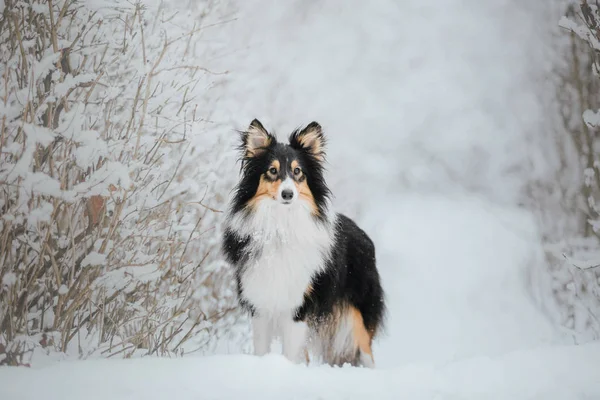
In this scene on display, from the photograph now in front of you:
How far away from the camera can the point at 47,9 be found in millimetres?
2275

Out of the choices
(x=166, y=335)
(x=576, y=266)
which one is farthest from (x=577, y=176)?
(x=166, y=335)

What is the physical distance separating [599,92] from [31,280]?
3108 mm

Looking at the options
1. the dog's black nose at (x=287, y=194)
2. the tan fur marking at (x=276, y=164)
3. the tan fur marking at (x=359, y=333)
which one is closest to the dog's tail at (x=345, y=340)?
the tan fur marking at (x=359, y=333)

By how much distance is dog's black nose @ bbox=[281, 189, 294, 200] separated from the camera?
231 centimetres

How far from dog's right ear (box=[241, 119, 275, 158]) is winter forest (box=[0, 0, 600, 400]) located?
0.23m

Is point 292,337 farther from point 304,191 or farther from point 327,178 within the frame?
point 327,178

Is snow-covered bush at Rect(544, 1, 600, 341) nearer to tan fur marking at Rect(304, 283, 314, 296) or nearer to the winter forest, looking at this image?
the winter forest

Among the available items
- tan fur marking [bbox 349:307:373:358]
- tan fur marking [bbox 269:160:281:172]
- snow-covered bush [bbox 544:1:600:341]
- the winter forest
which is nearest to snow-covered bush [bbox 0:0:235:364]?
the winter forest

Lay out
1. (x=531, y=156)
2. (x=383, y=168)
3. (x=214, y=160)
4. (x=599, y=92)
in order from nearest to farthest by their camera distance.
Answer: (x=214, y=160)
(x=599, y=92)
(x=531, y=156)
(x=383, y=168)

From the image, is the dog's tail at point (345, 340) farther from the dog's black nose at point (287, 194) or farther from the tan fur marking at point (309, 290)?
the dog's black nose at point (287, 194)

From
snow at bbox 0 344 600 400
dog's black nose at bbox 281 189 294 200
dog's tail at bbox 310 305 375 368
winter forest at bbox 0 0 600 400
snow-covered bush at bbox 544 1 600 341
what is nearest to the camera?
snow at bbox 0 344 600 400

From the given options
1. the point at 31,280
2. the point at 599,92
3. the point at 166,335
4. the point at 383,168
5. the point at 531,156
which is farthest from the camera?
the point at 383,168

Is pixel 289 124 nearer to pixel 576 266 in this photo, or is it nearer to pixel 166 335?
pixel 166 335

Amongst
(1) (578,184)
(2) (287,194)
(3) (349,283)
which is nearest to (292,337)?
(3) (349,283)
